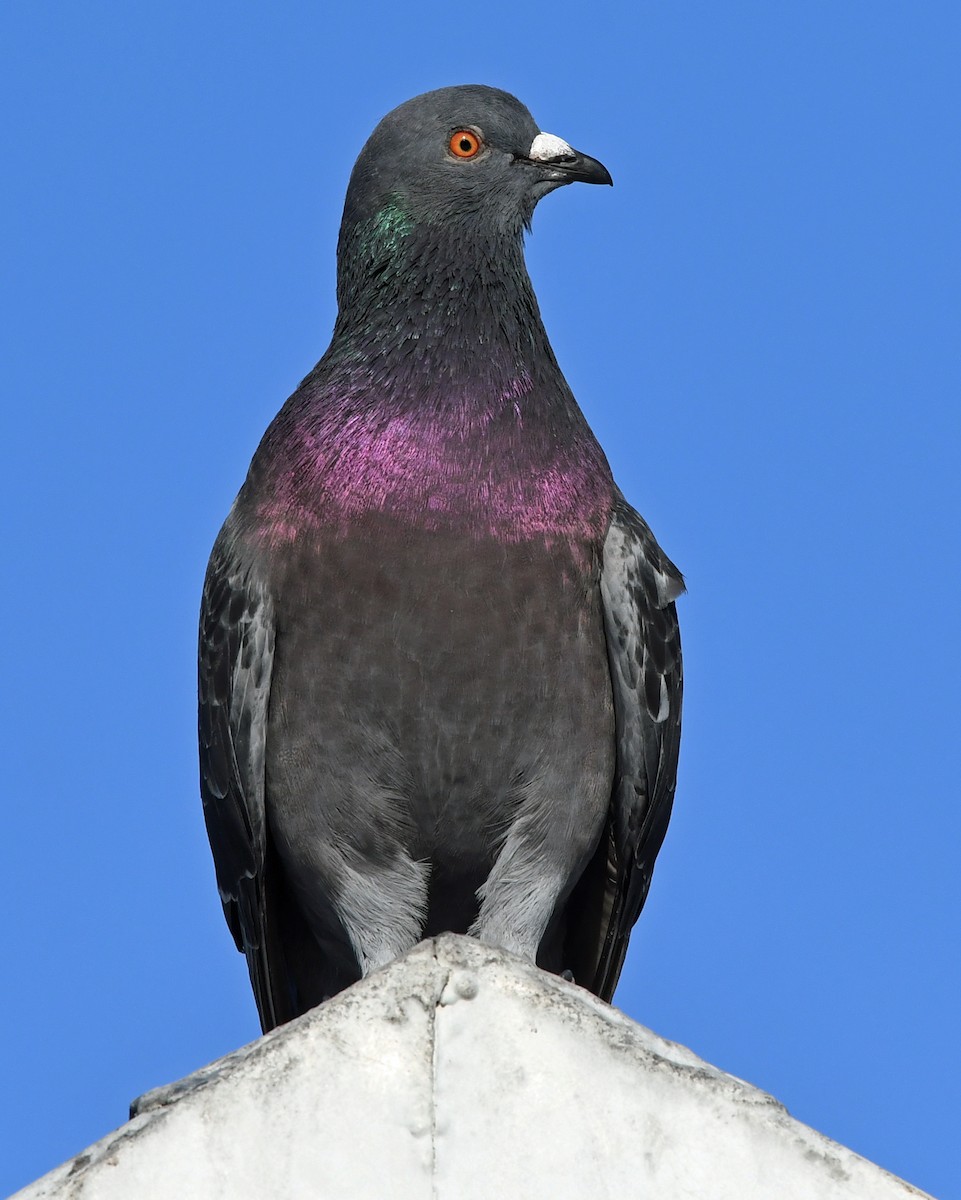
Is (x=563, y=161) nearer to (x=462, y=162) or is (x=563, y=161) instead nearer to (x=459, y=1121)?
(x=462, y=162)

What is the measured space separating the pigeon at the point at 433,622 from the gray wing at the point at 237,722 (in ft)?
0.04

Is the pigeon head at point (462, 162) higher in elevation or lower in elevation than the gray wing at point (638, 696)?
higher

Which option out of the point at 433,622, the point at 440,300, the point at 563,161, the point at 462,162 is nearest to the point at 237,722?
the point at 433,622

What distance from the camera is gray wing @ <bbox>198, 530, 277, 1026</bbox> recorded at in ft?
28.1

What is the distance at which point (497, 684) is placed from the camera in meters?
8.38

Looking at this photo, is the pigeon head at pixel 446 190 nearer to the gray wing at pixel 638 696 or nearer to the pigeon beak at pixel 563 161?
the pigeon beak at pixel 563 161

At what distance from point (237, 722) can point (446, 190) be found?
2.64 metres

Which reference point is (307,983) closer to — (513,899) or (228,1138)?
(513,899)

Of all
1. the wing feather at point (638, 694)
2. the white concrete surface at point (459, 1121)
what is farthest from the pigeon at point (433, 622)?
the white concrete surface at point (459, 1121)

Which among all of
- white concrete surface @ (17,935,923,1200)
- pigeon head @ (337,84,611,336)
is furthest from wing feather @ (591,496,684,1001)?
white concrete surface @ (17,935,923,1200)

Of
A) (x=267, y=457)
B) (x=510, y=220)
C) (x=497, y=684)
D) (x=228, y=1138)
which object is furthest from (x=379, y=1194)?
(x=510, y=220)

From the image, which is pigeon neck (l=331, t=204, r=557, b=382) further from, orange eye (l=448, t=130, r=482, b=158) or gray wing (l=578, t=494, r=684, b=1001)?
gray wing (l=578, t=494, r=684, b=1001)

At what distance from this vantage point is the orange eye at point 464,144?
30.3ft

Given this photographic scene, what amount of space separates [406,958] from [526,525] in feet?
9.22
